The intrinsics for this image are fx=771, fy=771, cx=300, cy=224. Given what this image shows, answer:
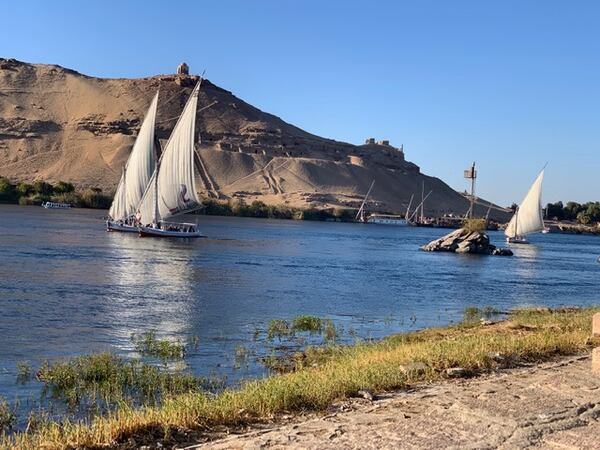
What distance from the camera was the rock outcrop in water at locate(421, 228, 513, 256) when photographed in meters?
57.4

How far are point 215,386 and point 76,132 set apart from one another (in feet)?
497

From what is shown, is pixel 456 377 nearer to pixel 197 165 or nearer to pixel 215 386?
pixel 215 386

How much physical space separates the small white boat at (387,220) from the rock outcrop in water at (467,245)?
80.7 metres

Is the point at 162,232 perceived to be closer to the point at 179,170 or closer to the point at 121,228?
the point at 121,228

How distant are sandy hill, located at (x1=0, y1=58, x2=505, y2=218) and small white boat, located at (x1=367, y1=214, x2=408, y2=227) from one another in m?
6.44

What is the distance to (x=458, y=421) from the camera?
652cm

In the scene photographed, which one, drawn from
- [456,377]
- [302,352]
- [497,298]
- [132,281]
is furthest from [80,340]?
[497,298]

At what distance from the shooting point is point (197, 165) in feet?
500

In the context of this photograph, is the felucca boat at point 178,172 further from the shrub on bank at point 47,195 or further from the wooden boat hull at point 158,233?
the shrub on bank at point 47,195

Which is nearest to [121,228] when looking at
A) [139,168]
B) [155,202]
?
[139,168]

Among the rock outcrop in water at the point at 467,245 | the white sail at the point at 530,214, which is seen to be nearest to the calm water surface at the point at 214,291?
the rock outcrop in water at the point at 467,245

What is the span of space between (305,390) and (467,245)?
51341 millimetres

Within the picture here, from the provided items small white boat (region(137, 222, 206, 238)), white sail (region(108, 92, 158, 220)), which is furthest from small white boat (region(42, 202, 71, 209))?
small white boat (region(137, 222, 206, 238))

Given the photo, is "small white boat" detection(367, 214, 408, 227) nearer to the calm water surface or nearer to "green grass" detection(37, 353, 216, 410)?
the calm water surface
